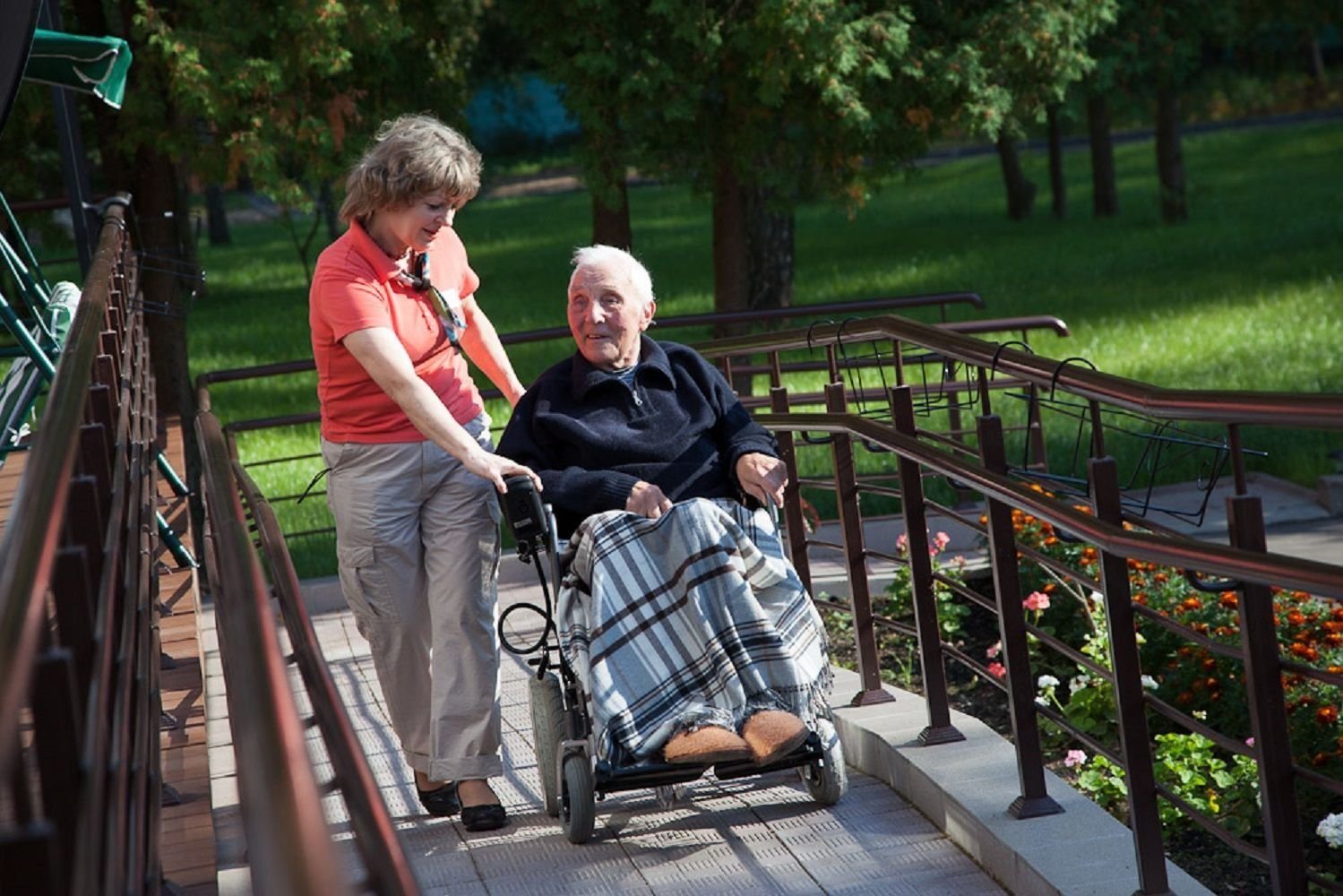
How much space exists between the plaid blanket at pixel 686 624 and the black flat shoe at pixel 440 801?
0.70 metres

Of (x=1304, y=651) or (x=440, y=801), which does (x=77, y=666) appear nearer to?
(x=440, y=801)

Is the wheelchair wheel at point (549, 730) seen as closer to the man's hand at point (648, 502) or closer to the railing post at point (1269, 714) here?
the man's hand at point (648, 502)

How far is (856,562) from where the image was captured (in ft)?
17.9

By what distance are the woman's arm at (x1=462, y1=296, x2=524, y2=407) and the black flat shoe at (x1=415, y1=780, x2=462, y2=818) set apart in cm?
115

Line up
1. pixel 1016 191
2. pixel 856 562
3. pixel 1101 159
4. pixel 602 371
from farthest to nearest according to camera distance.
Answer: pixel 1016 191 < pixel 1101 159 < pixel 856 562 < pixel 602 371

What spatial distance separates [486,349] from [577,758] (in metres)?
1.33

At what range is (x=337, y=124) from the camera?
11617 millimetres

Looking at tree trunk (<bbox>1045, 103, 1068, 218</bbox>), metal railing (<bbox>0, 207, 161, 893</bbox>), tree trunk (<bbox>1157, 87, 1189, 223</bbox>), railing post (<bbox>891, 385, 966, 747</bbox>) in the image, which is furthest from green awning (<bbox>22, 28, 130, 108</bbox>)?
tree trunk (<bbox>1045, 103, 1068, 218</bbox>)

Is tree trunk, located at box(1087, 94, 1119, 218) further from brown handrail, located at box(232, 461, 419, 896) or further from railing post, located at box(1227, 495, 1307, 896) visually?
brown handrail, located at box(232, 461, 419, 896)

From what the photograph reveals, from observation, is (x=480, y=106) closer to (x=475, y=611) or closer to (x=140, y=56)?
(x=140, y=56)

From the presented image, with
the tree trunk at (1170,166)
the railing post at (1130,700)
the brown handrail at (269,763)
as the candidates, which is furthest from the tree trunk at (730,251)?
the tree trunk at (1170,166)

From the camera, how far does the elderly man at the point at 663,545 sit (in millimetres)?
4551

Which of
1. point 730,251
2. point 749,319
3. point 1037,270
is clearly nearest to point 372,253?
point 749,319

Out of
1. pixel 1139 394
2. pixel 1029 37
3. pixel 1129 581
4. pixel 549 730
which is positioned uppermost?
pixel 1029 37
